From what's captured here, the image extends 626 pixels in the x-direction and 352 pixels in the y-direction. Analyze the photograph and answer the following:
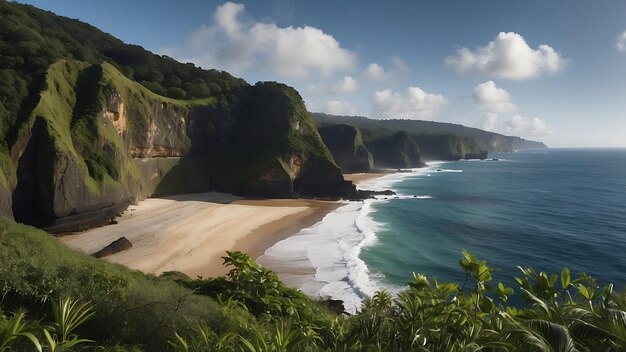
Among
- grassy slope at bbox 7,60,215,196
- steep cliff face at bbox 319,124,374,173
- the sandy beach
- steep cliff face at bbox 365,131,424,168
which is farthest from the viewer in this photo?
steep cliff face at bbox 365,131,424,168

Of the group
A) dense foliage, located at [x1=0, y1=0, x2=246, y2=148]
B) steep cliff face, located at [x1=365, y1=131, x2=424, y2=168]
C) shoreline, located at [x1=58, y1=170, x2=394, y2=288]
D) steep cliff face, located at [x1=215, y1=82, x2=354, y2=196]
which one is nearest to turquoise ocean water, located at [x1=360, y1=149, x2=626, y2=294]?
shoreline, located at [x1=58, y1=170, x2=394, y2=288]

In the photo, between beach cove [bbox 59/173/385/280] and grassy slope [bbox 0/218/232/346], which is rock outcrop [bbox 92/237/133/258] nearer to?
beach cove [bbox 59/173/385/280]

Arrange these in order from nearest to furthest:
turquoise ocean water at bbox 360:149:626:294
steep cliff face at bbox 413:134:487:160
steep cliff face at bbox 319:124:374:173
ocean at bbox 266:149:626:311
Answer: ocean at bbox 266:149:626:311
turquoise ocean water at bbox 360:149:626:294
steep cliff face at bbox 319:124:374:173
steep cliff face at bbox 413:134:487:160

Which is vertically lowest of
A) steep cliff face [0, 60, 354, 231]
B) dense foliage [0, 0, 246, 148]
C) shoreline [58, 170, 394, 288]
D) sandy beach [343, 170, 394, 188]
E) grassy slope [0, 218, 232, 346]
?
shoreline [58, 170, 394, 288]

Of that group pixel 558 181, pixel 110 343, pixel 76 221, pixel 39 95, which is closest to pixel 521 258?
pixel 110 343

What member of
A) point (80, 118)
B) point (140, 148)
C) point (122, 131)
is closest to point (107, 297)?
point (80, 118)

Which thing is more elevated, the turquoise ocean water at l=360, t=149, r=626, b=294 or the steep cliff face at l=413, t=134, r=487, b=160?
the steep cliff face at l=413, t=134, r=487, b=160

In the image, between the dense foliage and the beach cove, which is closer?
the beach cove
